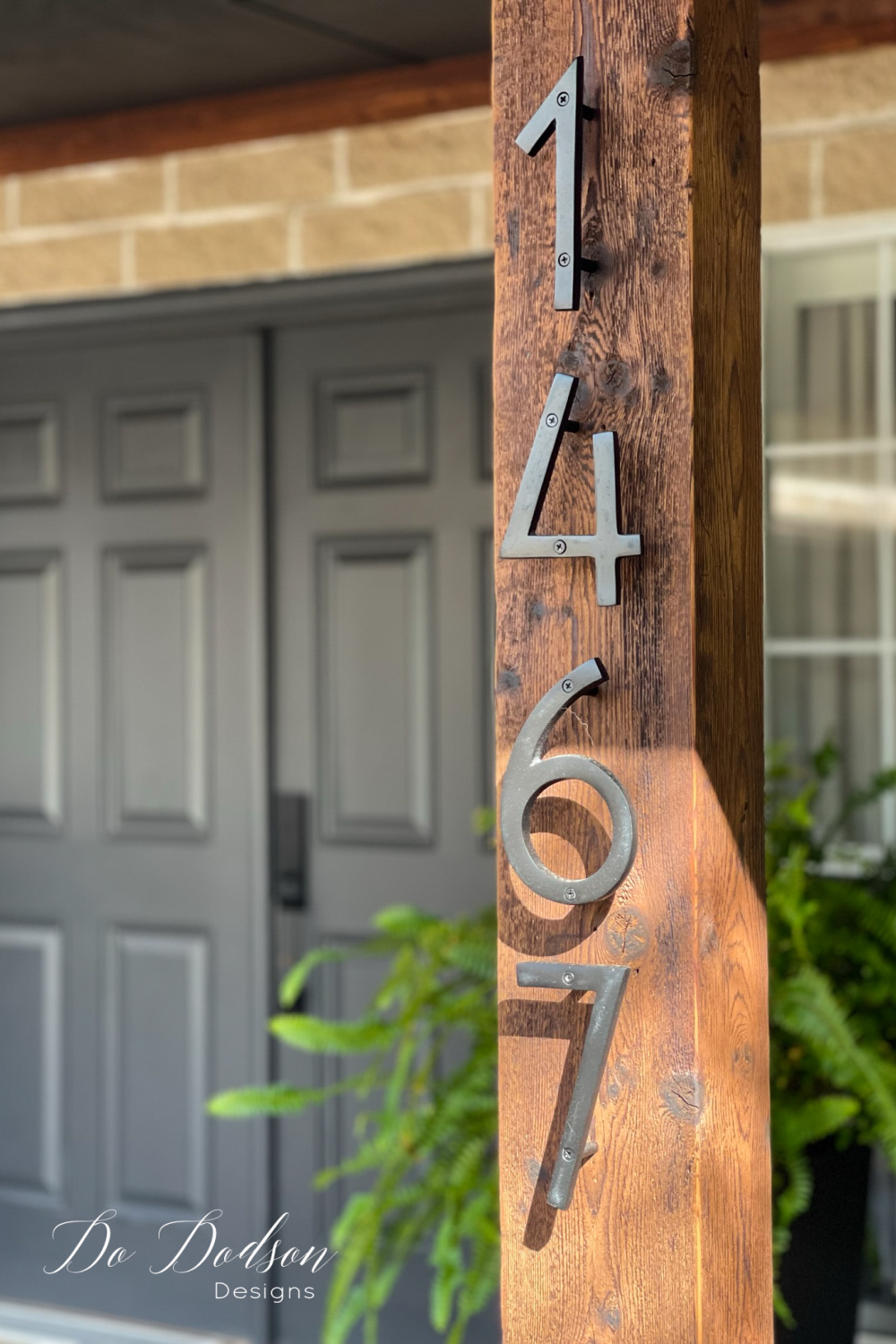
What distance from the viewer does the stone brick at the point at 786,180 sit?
98.2 inches

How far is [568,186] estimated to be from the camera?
1188mm

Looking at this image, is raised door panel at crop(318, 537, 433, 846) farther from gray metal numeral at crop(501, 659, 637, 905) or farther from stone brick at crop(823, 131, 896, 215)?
gray metal numeral at crop(501, 659, 637, 905)

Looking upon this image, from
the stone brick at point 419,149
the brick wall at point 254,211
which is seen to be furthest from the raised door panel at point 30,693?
the stone brick at point 419,149

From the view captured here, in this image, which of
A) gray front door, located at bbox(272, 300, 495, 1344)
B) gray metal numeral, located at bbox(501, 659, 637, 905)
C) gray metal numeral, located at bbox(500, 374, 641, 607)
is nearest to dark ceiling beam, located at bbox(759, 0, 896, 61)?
gray front door, located at bbox(272, 300, 495, 1344)

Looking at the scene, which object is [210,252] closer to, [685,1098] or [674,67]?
[674,67]

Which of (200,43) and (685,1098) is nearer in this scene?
(685,1098)

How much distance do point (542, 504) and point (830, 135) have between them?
1.60 metres

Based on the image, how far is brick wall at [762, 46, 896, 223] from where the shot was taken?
2445mm

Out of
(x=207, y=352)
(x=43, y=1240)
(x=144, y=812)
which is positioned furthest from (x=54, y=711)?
(x=43, y=1240)

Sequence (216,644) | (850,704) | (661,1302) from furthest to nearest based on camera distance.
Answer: (216,644) → (850,704) → (661,1302)

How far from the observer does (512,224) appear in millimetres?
1249

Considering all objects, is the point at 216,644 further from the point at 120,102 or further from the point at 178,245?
the point at 120,102

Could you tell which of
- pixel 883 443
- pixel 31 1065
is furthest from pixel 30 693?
pixel 883 443

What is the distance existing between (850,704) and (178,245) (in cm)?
163
